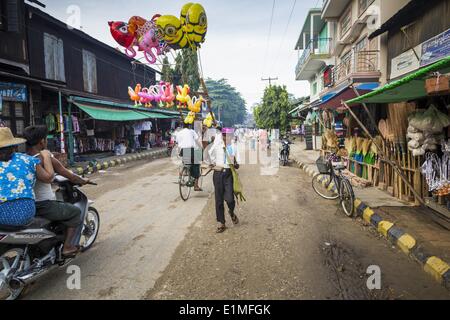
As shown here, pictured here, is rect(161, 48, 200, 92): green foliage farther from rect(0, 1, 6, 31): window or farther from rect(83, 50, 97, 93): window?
rect(0, 1, 6, 31): window

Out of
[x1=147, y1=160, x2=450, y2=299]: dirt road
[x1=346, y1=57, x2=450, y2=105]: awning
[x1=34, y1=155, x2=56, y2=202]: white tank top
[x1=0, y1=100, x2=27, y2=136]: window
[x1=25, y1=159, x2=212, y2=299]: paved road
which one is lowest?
[x1=147, y1=160, x2=450, y2=299]: dirt road

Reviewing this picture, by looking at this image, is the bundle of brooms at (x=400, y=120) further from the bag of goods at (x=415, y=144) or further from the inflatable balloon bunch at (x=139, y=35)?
the inflatable balloon bunch at (x=139, y=35)

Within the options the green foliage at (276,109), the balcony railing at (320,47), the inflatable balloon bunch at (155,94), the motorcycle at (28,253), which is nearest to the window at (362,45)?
the balcony railing at (320,47)

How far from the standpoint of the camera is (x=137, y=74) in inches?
1071

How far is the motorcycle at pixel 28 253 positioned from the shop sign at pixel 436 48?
983 cm

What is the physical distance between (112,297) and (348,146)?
32.9 feet

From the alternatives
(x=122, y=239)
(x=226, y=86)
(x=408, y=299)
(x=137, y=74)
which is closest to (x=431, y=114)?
(x=408, y=299)

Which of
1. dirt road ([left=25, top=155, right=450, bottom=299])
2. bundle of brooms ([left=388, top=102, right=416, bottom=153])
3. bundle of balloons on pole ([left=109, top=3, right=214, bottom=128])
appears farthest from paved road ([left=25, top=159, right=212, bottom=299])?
bundle of brooms ([left=388, top=102, right=416, bottom=153])

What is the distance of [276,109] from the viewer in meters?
28.3

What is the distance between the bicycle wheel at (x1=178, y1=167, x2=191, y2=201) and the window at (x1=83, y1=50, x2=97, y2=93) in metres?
13.4

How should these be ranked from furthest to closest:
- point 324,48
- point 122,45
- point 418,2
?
1. point 324,48
2. point 122,45
3. point 418,2

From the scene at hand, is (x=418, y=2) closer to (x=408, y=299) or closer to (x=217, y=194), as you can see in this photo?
(x=217, y=194)

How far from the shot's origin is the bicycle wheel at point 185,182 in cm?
798

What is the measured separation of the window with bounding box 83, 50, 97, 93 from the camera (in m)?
18.8
